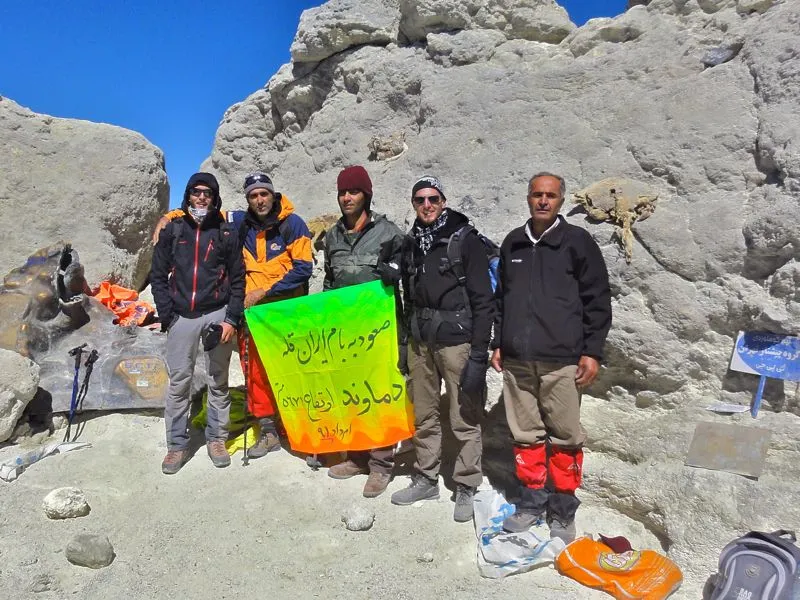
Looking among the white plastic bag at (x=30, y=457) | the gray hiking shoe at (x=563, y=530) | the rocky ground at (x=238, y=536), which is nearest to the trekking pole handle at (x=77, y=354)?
the white plastic bag at (x=30, y=457)

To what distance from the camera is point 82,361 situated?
18.0 ft

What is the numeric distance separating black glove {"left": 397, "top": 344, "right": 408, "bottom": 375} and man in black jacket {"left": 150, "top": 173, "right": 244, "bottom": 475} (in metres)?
1.36

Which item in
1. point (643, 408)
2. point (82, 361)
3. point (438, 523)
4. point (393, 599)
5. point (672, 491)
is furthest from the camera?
point (82, 361)

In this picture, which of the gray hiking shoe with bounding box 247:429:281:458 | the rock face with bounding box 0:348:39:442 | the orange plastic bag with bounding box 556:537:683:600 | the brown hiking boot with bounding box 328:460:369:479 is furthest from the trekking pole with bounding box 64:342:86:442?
Result: the orange plastic bag with bounding box 556:537:683:600

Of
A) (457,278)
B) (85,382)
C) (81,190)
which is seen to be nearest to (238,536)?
(457,278)

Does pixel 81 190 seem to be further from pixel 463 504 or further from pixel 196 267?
pixel 463 504

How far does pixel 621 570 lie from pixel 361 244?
2.73 metres

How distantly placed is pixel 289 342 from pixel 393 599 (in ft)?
6.98

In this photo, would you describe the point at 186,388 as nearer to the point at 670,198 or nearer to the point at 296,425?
the point at 296,425

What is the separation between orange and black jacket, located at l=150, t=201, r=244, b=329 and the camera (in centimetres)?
451

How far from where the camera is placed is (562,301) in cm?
351

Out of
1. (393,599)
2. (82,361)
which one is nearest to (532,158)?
(393,599)

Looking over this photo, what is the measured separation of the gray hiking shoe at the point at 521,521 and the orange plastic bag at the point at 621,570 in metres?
0.28

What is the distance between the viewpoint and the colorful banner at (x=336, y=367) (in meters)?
4.36
